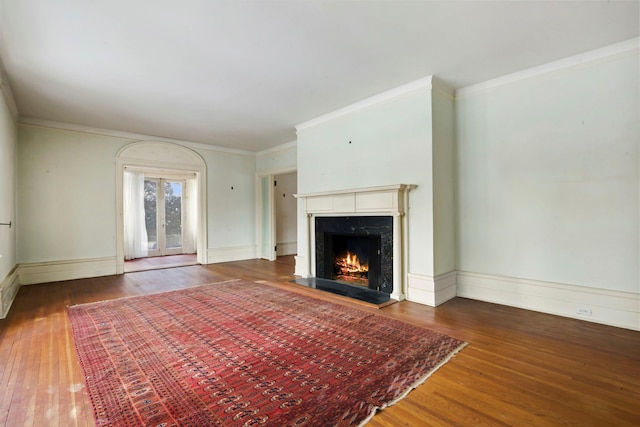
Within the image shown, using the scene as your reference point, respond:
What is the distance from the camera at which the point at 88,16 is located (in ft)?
7.92

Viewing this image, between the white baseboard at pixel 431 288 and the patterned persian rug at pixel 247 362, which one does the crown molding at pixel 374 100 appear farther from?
the patterned persian rug at pixel 247 362

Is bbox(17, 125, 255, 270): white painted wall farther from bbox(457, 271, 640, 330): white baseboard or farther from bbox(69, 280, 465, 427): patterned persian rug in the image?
bbox(457, 271, 640, 330): white baseboard

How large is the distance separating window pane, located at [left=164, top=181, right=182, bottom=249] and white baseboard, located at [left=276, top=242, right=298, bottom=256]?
359 centimetres

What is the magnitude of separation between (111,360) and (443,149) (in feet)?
13.1

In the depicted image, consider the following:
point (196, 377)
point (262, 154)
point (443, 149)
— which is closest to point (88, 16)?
point (196, 377)

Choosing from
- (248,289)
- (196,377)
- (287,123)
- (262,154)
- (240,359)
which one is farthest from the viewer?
(262,154)

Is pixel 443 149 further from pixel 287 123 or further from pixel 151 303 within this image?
pixel 151 303

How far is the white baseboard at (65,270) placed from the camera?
4883 mm

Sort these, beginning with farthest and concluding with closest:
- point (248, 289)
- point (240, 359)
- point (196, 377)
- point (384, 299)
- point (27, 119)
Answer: point (27, 119) < point (248, 289) < point (384, 299) < point (240, 359) < point (196, 377)

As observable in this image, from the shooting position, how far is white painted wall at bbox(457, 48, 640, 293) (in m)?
2.87

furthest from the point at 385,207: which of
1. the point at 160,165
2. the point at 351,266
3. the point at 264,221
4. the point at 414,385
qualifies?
the point at 160,165

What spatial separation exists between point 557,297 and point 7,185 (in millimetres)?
6753

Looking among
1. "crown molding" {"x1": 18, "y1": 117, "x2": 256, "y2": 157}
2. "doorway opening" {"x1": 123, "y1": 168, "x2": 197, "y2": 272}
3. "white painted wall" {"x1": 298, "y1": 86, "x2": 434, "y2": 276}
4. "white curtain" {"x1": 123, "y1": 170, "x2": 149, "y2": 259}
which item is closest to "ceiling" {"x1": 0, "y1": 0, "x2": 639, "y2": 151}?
"white painted wall" {"x1": 298, "y1": 86, "x2": 434, "y2": 276}

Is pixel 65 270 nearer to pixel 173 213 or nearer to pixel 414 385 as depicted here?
pixel 173 213
